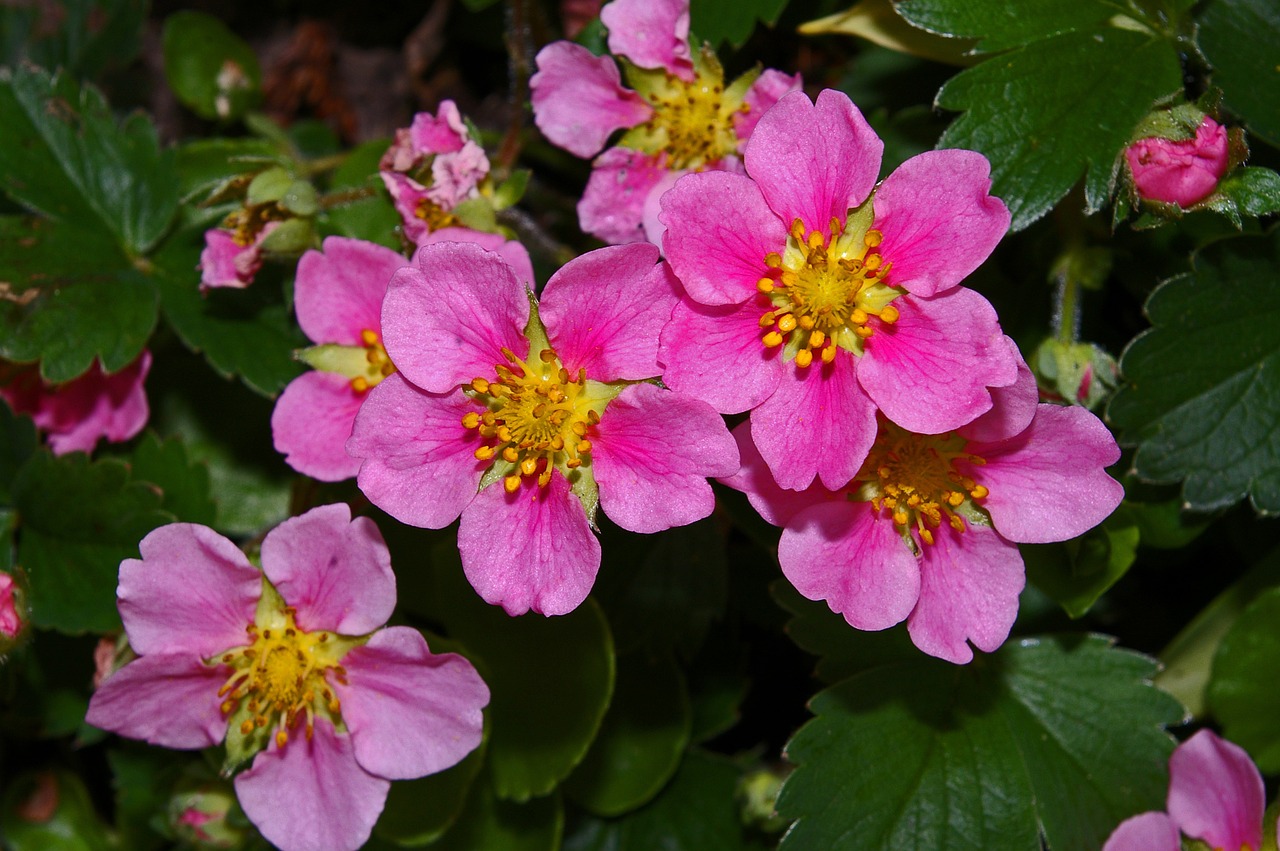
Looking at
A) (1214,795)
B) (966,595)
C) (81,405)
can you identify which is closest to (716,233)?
(966,595)

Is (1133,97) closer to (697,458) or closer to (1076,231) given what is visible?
(1076,231)

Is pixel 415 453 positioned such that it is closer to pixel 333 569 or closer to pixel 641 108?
pixel 333 569

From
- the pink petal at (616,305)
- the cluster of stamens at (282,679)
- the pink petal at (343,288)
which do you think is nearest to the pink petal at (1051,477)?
the pink petal at (616,305)

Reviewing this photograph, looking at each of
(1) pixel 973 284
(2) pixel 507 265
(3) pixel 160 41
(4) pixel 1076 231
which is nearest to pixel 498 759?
(2) pixel 507 265

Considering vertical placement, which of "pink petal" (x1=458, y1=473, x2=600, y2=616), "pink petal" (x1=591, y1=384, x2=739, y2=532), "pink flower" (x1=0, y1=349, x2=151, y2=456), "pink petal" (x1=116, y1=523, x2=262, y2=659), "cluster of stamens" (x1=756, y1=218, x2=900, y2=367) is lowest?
"pink flower" (x1=0, y1=349, x2=151, y2=456)

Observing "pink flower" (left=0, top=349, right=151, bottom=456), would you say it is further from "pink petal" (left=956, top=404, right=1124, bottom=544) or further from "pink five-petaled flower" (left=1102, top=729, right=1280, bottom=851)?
"pink five-petaled flower" (left=1102, top=729, right=1280, bottom=851)

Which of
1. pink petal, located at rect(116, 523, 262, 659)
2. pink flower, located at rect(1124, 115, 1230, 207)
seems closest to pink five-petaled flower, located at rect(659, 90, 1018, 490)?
pink flower, located at rect(1124, 115, 1230, 207)

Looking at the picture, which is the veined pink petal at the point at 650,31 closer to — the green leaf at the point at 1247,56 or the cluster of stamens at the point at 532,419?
the cluster of stamens at the point at 532,419
